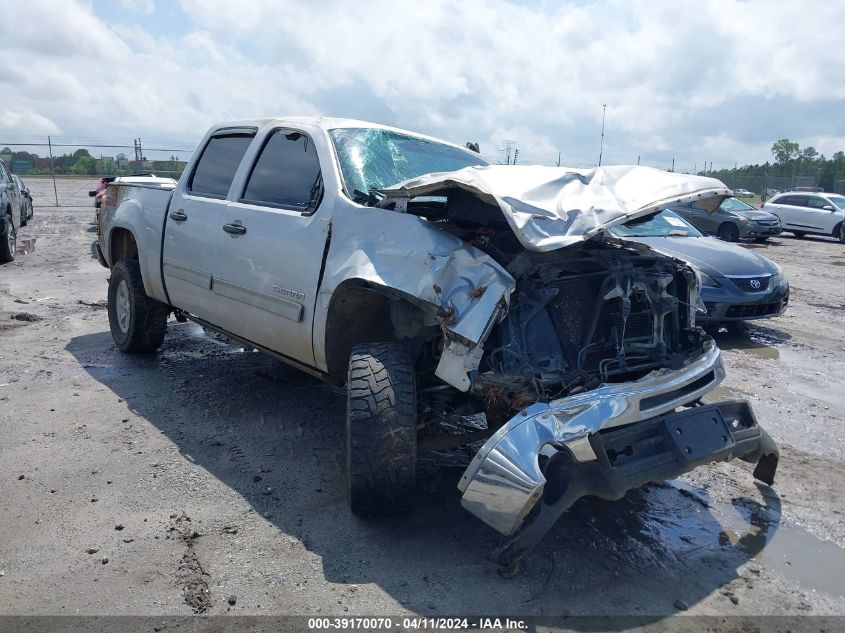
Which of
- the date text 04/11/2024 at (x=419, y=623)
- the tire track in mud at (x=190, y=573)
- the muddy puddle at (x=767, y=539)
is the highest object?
the tire track in mud at (x=190, y=573)

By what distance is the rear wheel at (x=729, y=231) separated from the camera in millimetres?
19906

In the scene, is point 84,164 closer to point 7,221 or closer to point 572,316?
point 7,221

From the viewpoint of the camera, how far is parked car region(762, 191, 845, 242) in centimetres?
2223

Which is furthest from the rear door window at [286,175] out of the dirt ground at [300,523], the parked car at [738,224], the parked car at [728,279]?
the parked car at [738,224]

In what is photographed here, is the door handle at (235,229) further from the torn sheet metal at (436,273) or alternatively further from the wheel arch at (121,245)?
the wheel arch at (121,245)

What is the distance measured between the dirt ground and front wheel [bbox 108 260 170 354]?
37 centimetres

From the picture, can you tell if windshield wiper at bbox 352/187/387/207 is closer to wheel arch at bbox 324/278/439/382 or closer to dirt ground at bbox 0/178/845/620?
wheel arch at bbox 324/278/439/382

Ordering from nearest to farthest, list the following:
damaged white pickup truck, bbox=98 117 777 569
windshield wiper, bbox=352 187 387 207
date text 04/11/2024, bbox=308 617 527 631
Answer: date text 04/11/2024, bbox=308 617 527 631
damaged white pickup truck, bbox=98 117 777 569
windshield wiper, bbox=352 187 387 207

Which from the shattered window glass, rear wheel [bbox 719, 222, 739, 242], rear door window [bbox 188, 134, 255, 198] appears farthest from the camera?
rear wheel [bbox 719, 222, 739, 242]

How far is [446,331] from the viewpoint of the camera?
3350mm

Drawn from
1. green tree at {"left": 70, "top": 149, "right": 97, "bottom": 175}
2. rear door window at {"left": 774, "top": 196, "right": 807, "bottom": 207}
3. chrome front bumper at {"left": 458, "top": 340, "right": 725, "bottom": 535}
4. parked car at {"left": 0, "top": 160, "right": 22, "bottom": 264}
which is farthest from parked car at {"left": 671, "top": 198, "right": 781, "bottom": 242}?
green tree at {"left": 70, "top": 149, "right": 97, "bottom": 175}

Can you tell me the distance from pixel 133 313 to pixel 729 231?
17825 mm

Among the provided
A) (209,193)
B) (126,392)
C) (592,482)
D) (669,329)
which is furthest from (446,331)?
(126,392)

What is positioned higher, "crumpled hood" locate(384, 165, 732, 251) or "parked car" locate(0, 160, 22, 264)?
"crumpled hood" locate(384, 165, 732, 251)
